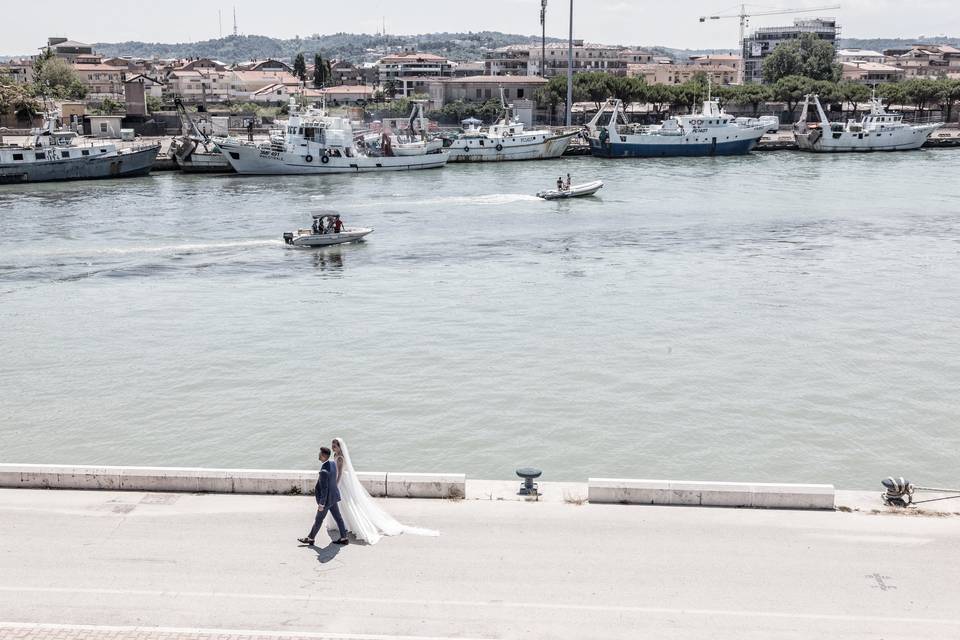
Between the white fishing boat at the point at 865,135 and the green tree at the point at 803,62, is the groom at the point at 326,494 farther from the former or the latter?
the green tree at the point at 803,62

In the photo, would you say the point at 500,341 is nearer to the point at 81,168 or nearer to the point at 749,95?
the point at 81,168

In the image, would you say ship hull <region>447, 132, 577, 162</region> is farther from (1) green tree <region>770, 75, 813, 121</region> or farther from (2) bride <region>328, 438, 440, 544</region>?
(2) bride <region>328, 438, 440, 544</region>

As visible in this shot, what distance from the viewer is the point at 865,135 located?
282ft

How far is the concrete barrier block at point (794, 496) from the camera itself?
1195 centimetres

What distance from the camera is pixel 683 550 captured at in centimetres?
1093


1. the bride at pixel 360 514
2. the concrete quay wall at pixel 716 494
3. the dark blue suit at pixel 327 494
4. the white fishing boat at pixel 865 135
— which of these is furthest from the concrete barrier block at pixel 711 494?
the white fishing boat at pixel 865 135

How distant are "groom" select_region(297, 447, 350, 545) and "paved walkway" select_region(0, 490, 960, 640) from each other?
273 millimetres

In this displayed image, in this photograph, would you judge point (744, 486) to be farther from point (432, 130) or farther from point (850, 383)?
point (432, 130)

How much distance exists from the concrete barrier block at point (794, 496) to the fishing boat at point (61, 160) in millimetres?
63738

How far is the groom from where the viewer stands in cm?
1091

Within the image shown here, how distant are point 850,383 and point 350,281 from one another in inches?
692

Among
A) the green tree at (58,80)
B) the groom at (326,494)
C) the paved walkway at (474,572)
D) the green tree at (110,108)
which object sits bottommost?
the paved walkway at (474,572)

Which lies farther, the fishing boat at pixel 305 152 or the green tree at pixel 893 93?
the green tree at pixel 893 93

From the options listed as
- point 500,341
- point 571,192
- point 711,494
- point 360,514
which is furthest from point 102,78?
point 711,494
